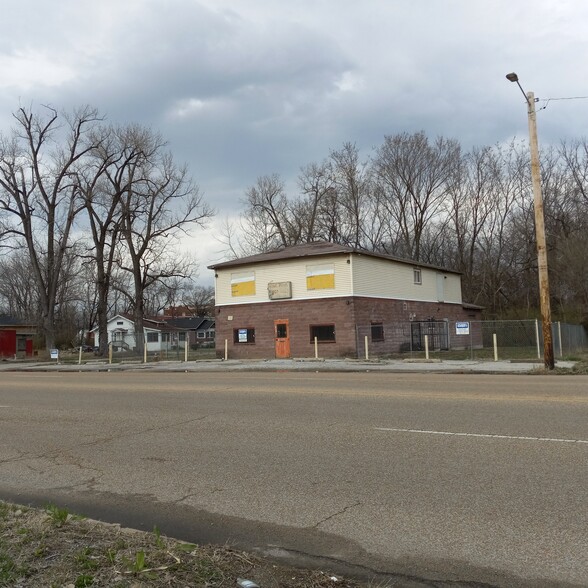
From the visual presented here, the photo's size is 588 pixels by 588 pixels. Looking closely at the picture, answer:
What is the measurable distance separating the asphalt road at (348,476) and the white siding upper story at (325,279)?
20.0 m

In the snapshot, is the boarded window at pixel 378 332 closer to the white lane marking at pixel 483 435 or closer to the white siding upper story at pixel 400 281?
the white siding upper story at pixel 400 281

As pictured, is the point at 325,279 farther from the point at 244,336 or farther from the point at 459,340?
the point at 459,340

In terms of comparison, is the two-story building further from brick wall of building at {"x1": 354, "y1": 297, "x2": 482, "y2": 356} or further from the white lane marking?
the white lane marking

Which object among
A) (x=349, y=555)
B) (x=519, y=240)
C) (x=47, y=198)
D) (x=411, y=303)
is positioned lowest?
(x=349, y=555)

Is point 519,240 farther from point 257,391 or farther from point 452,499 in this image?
point 452,499

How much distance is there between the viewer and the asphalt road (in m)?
4.43

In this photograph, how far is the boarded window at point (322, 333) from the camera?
3193cm

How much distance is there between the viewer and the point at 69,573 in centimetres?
384

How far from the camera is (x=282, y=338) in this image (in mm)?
33469

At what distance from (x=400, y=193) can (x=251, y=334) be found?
24.6 meters

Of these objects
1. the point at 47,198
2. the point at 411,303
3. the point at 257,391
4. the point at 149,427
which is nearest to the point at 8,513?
the point at 149,427

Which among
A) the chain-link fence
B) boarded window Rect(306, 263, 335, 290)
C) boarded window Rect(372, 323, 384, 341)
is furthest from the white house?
boarded window Rect(372, 323, 384, 341)

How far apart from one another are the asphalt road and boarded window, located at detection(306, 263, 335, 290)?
2026 centimetres

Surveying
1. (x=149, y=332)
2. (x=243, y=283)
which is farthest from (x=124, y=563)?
(x=149, y=332)
